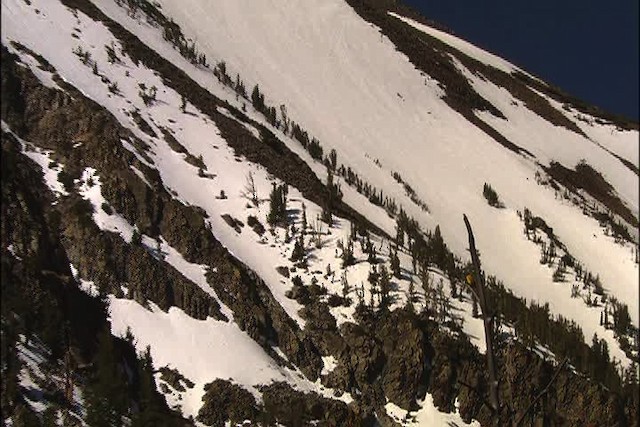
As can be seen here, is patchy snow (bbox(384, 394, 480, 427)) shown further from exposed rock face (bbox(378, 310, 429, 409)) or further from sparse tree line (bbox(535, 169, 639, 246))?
sparse tree line (bbox(535, 169, 639, 246))

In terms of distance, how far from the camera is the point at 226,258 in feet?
45.2

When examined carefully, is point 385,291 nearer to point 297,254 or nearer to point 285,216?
point 297,254

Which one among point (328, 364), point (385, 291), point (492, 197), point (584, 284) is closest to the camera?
point (328, 364)

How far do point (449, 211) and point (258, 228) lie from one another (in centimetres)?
874

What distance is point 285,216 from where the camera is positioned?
15.5 meters

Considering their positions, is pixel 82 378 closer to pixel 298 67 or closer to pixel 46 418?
pixel 46 418

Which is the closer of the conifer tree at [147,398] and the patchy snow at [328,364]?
the conifer tree at [147,398]

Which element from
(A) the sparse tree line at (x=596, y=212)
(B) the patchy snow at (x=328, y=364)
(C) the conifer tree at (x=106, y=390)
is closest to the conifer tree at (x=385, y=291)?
(B) the patchy snow at (x=328, y=364)

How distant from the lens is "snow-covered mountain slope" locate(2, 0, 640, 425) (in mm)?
12625

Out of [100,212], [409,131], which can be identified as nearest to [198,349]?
[100,212]

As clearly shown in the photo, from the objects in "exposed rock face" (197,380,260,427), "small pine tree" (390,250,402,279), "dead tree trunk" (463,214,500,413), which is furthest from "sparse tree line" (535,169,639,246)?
"dead tree trunk" (463,214,500,413)

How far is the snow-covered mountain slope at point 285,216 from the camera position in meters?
12.6

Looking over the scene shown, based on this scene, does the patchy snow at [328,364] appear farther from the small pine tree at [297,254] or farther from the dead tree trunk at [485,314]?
the dead tree trunk at [485,314]

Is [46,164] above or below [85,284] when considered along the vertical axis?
above
